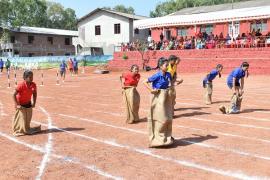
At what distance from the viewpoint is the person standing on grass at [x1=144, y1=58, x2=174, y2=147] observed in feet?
27.9

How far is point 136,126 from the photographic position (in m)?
11.0

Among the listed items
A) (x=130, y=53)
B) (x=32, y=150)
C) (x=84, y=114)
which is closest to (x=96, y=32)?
(x=130, y=53)

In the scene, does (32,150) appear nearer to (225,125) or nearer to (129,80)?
(129,80)

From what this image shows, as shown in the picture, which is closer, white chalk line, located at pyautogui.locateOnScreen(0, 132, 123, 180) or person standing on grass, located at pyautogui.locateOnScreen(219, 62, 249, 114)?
white chalk line, located at pyautogui.locateOnScreen(0, 132, 123, 180)

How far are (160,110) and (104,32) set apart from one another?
154 ft

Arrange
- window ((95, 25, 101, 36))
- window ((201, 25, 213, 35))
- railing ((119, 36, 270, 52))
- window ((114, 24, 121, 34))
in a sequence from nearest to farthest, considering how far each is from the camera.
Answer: railing ((119, 36, 270, 52)) < window ((201, 25, 213, 35)) < window ((114, 24, 121, 34)) < window ((95, 25, 101, 36))

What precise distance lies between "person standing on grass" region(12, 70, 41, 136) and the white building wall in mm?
42884

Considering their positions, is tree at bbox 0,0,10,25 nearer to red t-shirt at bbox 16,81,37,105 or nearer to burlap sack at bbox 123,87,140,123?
burlap sack at bbox 123,87,140,123

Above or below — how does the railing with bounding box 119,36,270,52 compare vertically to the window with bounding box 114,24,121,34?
below

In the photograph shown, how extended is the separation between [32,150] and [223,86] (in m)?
15.0

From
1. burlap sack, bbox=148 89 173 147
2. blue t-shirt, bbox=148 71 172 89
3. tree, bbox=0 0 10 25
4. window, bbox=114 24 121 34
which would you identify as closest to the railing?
window, bbox=114 24 121 34

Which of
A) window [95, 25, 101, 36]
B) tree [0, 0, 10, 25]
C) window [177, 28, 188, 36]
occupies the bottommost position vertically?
window [177, 28, 188, 36]

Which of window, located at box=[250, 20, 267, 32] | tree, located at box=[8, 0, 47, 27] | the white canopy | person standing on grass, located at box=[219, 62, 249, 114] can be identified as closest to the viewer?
person standing on grass, located at box=[219, 62, 249, 114]

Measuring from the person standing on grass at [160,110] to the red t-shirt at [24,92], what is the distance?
117 inches
